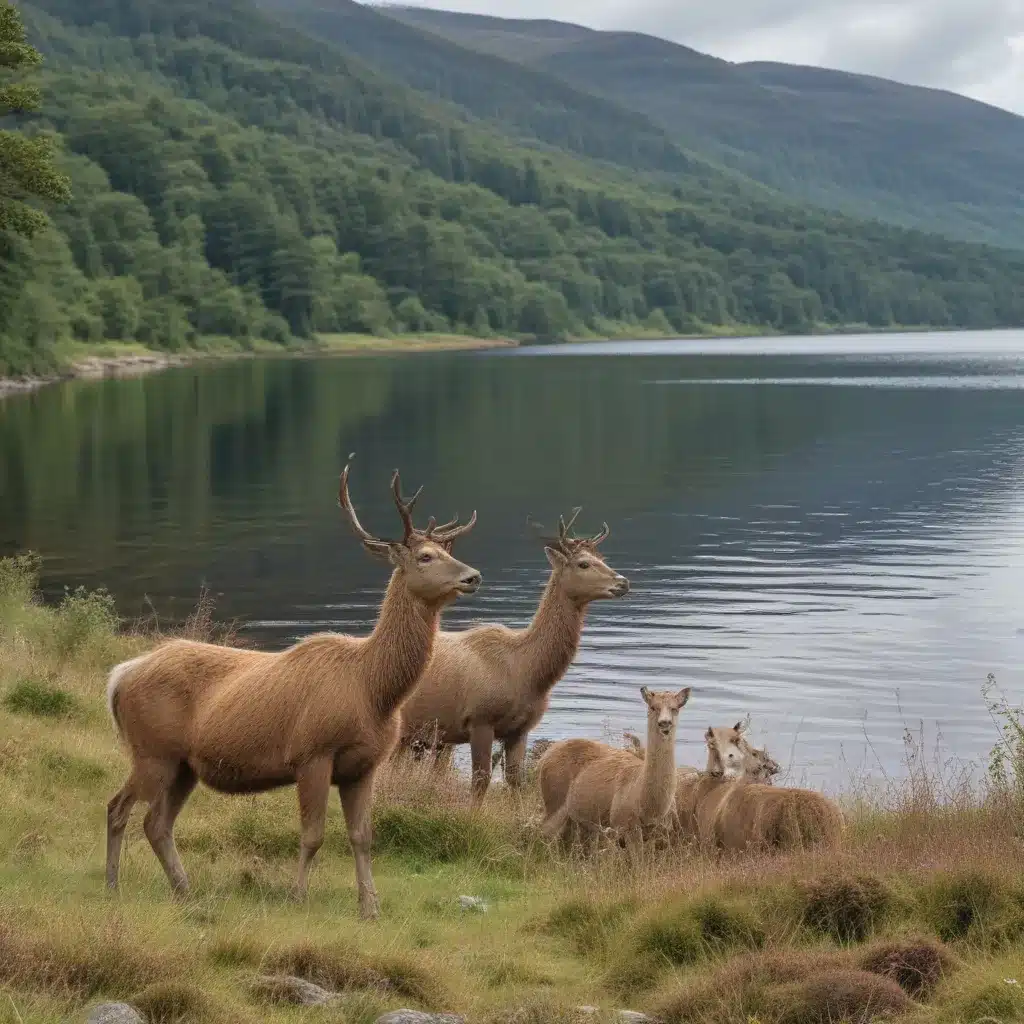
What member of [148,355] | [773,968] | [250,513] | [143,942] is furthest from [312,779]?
[148,355]

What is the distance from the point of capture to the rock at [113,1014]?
9.12m

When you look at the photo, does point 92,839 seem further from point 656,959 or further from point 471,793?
point 656,959

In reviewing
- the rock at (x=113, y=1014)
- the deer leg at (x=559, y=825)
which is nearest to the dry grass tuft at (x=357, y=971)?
the rock at (x=113, y=1014)

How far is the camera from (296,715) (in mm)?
12773

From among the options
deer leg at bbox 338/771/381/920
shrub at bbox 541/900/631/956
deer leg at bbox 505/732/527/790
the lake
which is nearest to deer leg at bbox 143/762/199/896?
deer leg at bbox 338/771/381/920

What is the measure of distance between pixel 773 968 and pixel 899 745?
15.5 meters

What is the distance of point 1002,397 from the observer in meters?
117

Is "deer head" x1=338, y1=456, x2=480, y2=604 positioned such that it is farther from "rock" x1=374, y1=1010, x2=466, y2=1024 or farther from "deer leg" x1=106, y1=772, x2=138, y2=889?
"rock" x1=374, y1=1010, x2=466, y2=1024

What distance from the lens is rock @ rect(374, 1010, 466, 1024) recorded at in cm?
951

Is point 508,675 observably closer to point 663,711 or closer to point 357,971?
point 663,711

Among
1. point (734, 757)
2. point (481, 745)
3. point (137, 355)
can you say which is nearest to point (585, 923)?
point (734, 757)

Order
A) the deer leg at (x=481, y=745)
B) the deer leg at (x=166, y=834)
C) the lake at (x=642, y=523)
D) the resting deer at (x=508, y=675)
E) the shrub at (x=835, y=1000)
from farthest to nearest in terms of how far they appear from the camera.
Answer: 1. the lake at (x=642, y=523)
2. the resting deer at (x=508, y=675)
3. the deer leg at (x=481, y=745)
4. the deer leg at (x=166, y=834)
5. the shrub at (x=835, y=1000)

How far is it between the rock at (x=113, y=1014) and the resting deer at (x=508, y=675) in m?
8.66

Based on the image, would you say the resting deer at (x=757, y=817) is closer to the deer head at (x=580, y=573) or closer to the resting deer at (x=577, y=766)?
the resting deer at (x=577, y=766)
